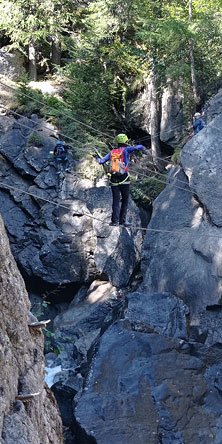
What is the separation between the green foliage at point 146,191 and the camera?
18.2m

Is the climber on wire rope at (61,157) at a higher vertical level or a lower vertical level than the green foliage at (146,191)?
higher

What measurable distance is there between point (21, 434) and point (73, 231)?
12656mm

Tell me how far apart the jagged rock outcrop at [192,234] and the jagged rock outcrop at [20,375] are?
7865 millimetres

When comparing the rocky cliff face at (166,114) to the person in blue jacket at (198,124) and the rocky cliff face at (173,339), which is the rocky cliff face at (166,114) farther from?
the rocky cliff face at (173,339)

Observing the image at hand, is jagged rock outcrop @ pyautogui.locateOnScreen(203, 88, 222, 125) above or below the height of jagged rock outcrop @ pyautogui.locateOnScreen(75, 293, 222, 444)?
above

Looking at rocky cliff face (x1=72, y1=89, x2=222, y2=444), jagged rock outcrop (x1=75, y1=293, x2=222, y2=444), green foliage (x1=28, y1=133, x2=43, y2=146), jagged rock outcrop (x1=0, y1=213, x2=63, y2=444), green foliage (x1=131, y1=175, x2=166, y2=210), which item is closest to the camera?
jagged rock outcrop (x1=0, y1=213, x2=63, y2=444)

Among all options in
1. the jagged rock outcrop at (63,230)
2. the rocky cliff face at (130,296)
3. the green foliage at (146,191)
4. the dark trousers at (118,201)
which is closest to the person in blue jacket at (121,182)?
the dark trousers at (118,201)

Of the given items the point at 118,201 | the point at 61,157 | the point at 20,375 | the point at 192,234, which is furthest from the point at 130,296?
the point at 20,375

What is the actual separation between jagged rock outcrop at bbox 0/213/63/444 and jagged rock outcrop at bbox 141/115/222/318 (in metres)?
7.86

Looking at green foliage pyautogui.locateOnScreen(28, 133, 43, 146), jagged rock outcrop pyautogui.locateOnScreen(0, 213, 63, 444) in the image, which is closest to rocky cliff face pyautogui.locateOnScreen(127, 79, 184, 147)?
green foliage pyautogui.locateOnScreen(28, 133, 43, 146)

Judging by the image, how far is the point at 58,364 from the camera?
13.8 m

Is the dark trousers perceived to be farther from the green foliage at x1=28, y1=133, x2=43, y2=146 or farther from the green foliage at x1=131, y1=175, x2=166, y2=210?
the green foliage at x1=28, y1=133, x2=43, y2=146

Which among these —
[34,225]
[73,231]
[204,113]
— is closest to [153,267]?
[73,231]

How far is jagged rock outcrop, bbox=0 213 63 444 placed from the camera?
4.58m
